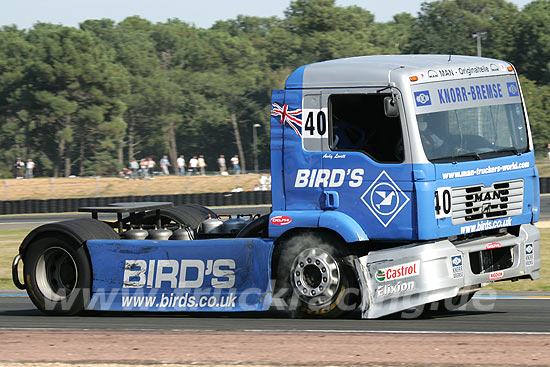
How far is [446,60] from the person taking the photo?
9.60 metres

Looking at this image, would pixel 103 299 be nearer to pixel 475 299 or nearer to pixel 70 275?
pixel 70 275

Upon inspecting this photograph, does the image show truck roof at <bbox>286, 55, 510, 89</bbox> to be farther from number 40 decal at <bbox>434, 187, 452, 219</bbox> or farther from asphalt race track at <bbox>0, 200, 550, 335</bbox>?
asphalt race track at <bbox>0, 200, 550, 335</bbox>

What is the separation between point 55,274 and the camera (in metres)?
10.8

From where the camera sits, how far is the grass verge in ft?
41.8

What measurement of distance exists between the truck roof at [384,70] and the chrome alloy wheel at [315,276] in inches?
66.4

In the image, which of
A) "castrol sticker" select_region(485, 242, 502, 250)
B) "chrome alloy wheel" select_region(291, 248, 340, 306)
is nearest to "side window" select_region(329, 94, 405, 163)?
"chrome alloy wheel" select_region(291, 248, 340, 306)

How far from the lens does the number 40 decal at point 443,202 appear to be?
893cm

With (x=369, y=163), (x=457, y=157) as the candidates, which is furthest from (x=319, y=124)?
(x=457, y=157)

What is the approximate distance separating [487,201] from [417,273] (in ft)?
3.38

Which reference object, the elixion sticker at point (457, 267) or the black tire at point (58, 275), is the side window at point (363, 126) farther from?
the black tire at point (58, 275)

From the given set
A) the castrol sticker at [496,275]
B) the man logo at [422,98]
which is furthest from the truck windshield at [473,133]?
the castrol sticker at [496,275]

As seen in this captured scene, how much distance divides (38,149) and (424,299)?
3176 inches

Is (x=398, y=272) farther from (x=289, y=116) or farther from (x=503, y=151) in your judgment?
(x=289, y=116)

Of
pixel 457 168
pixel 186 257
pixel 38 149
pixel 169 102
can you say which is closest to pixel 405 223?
pixel 457 168
